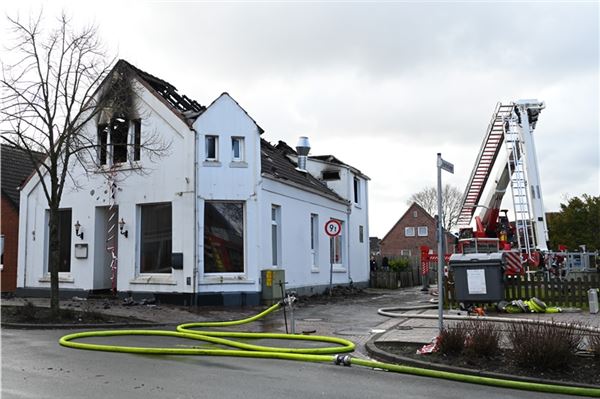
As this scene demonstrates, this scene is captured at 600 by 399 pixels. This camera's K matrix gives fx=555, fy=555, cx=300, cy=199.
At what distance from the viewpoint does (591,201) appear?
138 feet

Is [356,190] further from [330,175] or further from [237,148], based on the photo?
[237,148]

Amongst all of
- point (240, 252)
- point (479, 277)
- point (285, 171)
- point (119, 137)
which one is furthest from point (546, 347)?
point (119, 137)

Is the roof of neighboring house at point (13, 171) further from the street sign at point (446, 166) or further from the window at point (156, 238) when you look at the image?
the street sign at point (446, 166)

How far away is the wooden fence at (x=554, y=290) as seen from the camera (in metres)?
15.9

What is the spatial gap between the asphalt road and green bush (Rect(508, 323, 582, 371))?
912 mm

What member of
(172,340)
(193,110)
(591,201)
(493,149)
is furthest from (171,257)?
(591,201)

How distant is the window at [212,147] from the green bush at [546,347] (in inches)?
477

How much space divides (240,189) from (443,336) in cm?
1046

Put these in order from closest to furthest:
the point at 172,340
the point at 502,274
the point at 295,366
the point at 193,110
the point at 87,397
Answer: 1. the point at 87,397
2. the point at 295,366
3. the point at 172,340
4. the point at 502,274
5. the point at 193,110

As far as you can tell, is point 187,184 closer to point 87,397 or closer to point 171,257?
point 171,257

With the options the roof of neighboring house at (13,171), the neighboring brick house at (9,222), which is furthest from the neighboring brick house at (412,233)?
the neighboring brick house at (9,222)

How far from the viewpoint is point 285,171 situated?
2284 cm

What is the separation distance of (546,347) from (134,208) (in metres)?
14.6

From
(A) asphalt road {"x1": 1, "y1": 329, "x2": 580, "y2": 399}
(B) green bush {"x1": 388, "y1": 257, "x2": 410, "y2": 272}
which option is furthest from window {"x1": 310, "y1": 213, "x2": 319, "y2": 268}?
(A) asphalt road {"x1": 1, "y1": 329, "x2": 580, "y2": 399}
